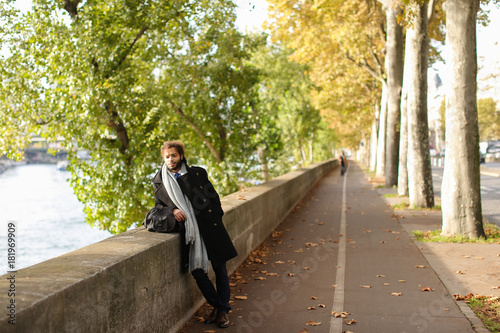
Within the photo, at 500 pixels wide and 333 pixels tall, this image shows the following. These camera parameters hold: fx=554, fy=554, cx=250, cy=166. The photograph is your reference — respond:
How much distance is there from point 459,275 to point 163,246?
4689 mm

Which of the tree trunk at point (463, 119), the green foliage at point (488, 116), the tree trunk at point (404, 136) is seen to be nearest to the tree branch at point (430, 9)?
the tree trunk at point (404, 136)

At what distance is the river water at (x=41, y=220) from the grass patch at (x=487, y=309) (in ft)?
46.9

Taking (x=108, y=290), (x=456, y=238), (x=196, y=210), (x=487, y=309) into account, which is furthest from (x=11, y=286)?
(x=456, y=238)

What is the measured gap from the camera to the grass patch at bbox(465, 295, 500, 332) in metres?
5.56

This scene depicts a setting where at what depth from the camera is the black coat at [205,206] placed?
17.7ft

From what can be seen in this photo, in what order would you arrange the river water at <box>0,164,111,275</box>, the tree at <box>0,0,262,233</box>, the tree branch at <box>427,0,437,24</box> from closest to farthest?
the tree branch at <box>427,0,437,24</box>
the tree at <box>0,0,262,233</box>
the river water at <box>0,164,111,275</box>

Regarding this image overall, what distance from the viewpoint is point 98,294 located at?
12.5ft

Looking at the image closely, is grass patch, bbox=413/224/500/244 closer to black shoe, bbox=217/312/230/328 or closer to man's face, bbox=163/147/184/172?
black shoe, bbox=217/312/230/328

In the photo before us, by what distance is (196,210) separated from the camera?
543cm

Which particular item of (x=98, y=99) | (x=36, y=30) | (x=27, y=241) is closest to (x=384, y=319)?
(x=98, y=99)

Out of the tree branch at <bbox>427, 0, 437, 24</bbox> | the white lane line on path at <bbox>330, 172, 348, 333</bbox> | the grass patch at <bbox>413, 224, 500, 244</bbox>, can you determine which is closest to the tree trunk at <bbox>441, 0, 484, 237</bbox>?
the grass patch at <bbox>413, 224, 500, 244</bbox>

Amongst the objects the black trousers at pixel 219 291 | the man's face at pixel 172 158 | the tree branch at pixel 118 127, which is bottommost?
the black trousers at pixel 219 291

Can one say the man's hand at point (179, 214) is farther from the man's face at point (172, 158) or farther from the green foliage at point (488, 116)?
the green foliage at point (488, 116)

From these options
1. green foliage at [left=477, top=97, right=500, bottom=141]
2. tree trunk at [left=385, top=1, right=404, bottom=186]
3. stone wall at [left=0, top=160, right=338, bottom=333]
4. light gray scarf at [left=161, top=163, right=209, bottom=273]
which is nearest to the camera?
stone wall at [left=0, top=160, right=338, bottom=333]
